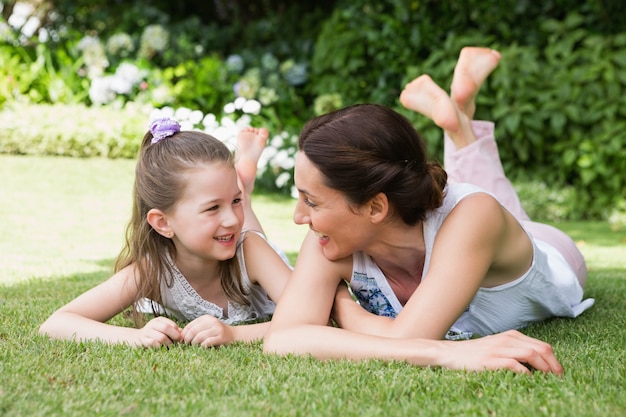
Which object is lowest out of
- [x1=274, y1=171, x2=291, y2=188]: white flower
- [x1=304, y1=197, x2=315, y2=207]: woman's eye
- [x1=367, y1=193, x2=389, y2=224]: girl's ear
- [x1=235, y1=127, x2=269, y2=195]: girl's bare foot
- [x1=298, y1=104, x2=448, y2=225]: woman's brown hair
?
[x1=274, y1=171, x2=291, y2=188]: white flower

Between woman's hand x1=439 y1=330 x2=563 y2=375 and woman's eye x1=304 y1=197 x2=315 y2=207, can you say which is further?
woman's eye x1=304 y1=197 x2=315 y2=207

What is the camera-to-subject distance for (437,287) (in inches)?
101

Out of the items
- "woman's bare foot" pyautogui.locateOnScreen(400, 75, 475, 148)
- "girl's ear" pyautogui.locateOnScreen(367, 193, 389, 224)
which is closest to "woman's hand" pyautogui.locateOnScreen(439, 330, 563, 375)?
"girl's ear" pyautogui.locateOnScreen(367, 193, 389, 224)

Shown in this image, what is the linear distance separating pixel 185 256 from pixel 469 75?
2.15m

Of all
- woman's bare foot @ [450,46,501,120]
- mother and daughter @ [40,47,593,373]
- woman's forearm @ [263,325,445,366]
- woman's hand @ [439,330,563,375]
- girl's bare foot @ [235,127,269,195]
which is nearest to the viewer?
woman's hand @ [439,330,563,375]

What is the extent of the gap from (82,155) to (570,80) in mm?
6141

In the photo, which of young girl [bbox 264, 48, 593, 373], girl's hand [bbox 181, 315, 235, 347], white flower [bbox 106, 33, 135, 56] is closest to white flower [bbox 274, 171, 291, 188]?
white flower [bbox 106, 33, 135, 56]

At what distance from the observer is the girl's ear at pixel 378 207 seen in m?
2.68

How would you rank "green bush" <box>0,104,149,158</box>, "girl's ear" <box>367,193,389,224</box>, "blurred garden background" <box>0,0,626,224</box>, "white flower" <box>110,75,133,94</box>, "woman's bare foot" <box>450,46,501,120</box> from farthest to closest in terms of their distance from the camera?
"white flower" <box>110,75,133,94</box> → "green bush" <box>0,104,149,158</box> → "blurred garden background" <box>0,0,626,224</box> → "woman's bare foot" <box>450,46,501,120</box> → "girl's ear" <box>367,193,389,224</box>

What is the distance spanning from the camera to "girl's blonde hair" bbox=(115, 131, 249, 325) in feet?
10.7

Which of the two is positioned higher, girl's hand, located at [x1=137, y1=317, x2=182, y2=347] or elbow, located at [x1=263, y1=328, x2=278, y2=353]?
girl's hand, located at [x1=137, y1=317, x2=182, y2=347]

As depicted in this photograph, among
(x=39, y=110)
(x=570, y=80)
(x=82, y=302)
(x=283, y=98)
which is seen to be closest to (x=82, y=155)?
(x=39, y=110)

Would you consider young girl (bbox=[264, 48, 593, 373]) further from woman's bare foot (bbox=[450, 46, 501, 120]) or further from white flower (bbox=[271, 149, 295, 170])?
white flower (bbox=[271, 149, 295, 170])

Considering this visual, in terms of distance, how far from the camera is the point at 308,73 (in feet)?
37.5
